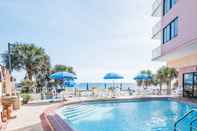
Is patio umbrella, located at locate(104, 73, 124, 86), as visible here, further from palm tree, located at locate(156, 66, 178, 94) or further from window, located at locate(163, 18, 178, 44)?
palm tree, located at locate(156, 66, 178, 94)

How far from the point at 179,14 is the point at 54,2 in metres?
A: 9.07

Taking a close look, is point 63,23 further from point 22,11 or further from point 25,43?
point 25,43

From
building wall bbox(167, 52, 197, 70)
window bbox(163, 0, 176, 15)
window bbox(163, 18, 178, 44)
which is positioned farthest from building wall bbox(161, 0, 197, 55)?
building wall bbox(167, 52, 197, 70)

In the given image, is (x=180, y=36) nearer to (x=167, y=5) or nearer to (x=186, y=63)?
(x=186, y=63)

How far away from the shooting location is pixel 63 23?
19828 mm

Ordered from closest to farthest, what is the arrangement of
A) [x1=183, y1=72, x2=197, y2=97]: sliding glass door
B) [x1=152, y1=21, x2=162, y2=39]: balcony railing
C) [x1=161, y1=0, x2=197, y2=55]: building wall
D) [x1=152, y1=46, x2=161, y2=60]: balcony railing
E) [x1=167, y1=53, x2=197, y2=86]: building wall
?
1. [x1=161, y1=0, x2=197, y2=55]: building wall
2. [x1=167, y1=53, x2=197, y2=86]: building wall
3. [x1=183, y1=72, x2=197, y2=97]: sliding glass door
4. [x1=152, y1=46, x2=161, y2=60]: balcony railing
5. [x1=152, y1=21, x2=162, y2=39]: balcony railing

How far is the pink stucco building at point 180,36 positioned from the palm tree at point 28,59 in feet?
64.4

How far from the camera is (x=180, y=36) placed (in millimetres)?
16625

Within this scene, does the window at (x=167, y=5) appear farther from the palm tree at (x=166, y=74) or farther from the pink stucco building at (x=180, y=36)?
the palm tree at (x=166, y=74)

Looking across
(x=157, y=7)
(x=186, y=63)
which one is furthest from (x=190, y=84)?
(x=157, y=7)

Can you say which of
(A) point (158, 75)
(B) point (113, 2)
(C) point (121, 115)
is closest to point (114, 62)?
(A) point (158, 75)

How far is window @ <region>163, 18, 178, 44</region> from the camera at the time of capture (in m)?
18.0

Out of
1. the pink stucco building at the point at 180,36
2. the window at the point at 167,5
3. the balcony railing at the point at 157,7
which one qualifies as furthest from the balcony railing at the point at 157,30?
the window at the point at 167,5

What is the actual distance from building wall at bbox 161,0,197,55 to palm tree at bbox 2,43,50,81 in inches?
871
